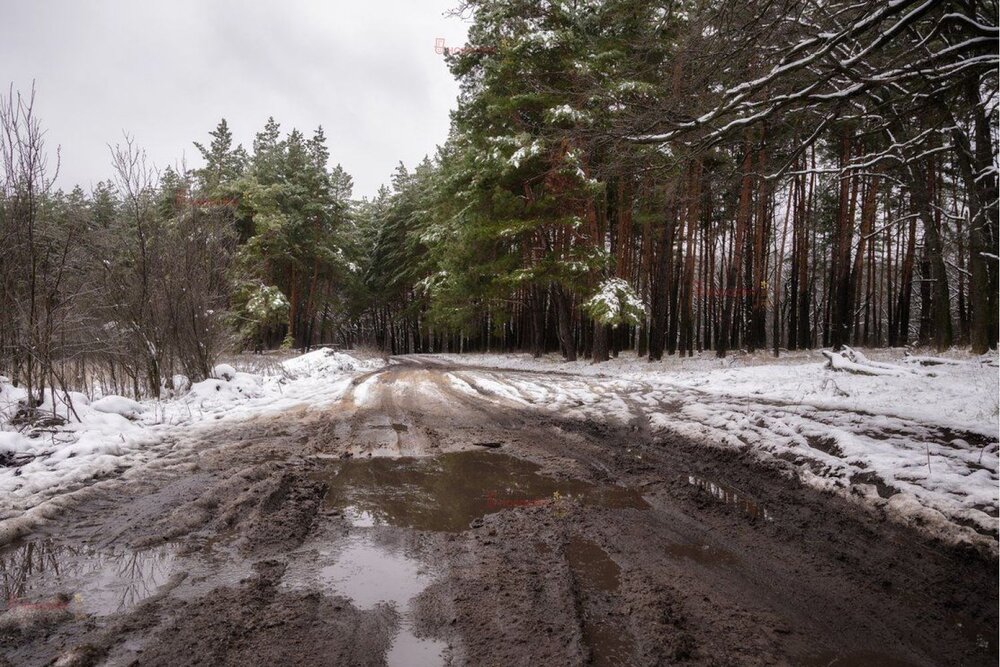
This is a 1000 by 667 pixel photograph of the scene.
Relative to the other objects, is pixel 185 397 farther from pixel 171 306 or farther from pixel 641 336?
pixel 641 336

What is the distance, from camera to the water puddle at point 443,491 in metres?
3.87

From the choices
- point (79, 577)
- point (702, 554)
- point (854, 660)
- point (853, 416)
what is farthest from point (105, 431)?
point (853, 416)

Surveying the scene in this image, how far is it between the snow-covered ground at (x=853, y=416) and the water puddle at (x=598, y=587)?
2318mm

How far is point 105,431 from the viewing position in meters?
6.14

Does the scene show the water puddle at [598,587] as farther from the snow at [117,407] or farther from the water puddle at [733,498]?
the snow at [117,407]

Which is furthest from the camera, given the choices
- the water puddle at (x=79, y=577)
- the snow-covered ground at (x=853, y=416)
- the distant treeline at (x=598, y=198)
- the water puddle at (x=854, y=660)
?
the distant treeline at (x=598, y=198)

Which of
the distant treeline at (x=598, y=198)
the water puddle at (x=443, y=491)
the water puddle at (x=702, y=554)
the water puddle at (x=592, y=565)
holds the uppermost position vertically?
the distant treeline at (x=598, y=198)

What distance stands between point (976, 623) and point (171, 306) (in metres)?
11.8

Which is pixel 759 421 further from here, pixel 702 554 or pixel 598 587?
pixel 598 587

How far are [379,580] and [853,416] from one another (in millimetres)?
6035

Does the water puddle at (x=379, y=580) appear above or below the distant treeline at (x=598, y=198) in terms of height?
below

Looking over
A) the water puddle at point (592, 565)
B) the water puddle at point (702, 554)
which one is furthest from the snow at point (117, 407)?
the water puddle at point (702, 554)

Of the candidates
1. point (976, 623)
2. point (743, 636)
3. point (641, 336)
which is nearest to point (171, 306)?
point (743, 636)

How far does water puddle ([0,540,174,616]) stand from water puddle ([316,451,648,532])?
129cm
